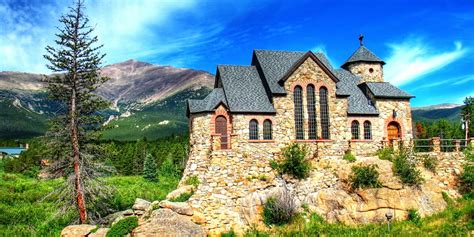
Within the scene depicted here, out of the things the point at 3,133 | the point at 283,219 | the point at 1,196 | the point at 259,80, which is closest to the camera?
the point at 283,219

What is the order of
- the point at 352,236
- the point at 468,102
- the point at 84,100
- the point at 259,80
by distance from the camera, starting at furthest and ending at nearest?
the point at 468,102, the point at 259,80, the point at 84,100, the point at 352,236

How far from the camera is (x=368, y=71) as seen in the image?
42.0 m

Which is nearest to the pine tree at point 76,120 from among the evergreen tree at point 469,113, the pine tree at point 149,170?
the pine tree at point 149,170

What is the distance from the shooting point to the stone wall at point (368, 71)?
137 feet

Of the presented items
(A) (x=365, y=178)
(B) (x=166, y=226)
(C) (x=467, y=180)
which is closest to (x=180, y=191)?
(B) (x=166, y=226)

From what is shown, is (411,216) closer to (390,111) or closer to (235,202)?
(235,202)

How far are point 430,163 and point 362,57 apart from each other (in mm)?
15918

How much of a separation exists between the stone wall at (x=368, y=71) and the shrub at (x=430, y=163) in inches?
540

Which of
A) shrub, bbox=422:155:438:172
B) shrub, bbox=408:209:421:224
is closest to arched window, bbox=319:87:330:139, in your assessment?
shrub, bbox=422:155:438:172

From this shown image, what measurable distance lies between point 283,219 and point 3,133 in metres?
187

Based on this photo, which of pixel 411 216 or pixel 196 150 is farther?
pixel 196 150

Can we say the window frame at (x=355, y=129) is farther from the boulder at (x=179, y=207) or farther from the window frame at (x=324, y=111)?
the boulder at (x=179, y=207)

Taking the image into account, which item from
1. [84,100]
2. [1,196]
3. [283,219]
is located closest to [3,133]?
[1,196]

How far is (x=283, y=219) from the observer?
24516 mm
